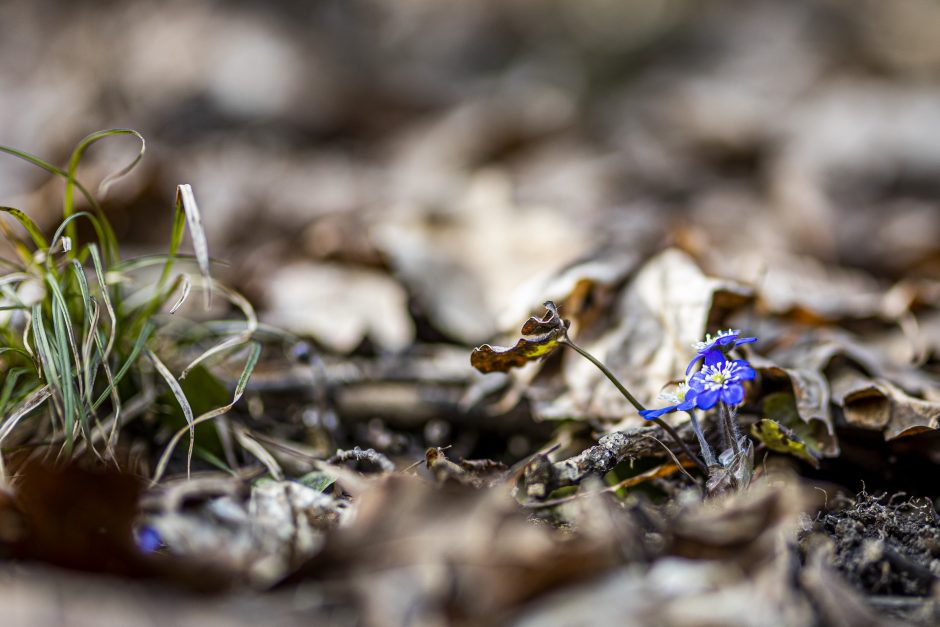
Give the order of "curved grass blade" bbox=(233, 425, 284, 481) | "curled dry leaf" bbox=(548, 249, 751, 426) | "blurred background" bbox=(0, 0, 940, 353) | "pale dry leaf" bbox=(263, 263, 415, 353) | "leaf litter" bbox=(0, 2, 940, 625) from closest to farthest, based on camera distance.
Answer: "leaf litter" bbox=(0, 2, 940, 625) < "curved grass blade" bbox=(233, 425, 284, 481) < "curled dry leaf" bbox=(548, 249, 751, 426) < "pale dry leaf" bbox=(263, 263, 415, 353) < "blurred background" bbox=(0, 0, 940, 353)

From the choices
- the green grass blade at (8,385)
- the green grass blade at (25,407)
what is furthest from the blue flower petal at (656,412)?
the green grass blade at (8,385)

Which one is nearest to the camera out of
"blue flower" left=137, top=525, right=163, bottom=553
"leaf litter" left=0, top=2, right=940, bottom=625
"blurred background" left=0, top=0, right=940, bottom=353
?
"leaf litter" left=0, top=2, right=940, bottom=625

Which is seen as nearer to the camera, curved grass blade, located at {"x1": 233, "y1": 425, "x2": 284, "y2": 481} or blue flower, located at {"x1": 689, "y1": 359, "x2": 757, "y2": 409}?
blue flower, located at {"x1": 689, "y1": 359, "x2": 757, "y2": 409}

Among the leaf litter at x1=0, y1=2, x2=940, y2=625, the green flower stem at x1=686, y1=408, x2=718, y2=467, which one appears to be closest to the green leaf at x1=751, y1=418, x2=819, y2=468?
the leaf litter at x1=0, y1=2, x2=940, y2=625

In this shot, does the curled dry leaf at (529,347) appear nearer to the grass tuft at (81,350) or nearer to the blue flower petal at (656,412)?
the blue flower petal at (656,412)

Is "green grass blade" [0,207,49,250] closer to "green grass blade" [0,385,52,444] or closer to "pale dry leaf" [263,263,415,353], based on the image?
"green grass blade" [0,385,52,444]

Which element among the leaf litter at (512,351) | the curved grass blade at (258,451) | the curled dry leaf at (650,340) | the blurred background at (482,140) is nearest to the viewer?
the leaf litter at (512,351)
